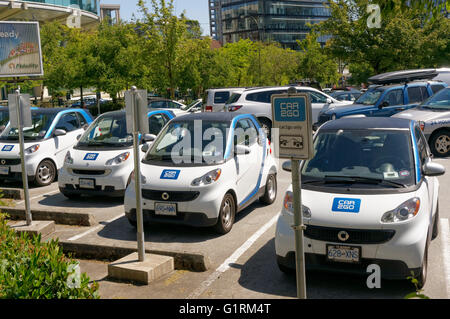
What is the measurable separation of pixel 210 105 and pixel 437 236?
628 inches

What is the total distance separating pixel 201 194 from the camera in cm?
759

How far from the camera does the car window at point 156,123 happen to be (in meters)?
11.7

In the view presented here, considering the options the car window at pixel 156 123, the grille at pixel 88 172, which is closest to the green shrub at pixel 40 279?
the grille at pixel 88 172

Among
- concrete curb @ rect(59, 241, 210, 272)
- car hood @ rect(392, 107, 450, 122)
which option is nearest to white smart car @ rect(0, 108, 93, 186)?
concrete curb @ rect(59, 241, 210, 272)

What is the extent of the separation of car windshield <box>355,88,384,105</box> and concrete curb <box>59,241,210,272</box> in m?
11.8

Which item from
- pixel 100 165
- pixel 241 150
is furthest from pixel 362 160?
pixel 100 165

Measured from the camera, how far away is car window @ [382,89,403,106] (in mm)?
16237

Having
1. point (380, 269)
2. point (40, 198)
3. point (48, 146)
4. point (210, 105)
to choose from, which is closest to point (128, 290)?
point (380, 269)

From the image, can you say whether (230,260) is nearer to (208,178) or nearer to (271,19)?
(208,178)

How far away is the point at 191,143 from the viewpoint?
8.56 m

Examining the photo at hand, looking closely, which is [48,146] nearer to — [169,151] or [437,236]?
[169,151]

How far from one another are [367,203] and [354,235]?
0.41m

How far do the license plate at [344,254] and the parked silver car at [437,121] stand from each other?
354 inches

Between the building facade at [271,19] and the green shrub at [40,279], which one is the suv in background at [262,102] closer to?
the green shrub at [40,279]
